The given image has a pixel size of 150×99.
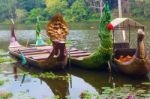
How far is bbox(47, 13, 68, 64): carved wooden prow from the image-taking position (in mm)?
15805

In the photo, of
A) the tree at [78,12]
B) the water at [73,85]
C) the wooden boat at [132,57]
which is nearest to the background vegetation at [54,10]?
the tree at [78,12]

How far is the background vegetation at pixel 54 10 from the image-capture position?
56031 millimetres

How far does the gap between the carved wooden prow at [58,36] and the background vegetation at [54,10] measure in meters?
38.1

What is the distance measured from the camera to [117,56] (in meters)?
16.3

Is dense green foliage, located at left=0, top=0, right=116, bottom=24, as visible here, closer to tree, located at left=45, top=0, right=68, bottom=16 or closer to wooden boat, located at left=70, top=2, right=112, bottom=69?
tree, located at left=45, top=0, right=68, bottom=16

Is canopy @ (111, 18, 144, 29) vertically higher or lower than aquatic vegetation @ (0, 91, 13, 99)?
higher

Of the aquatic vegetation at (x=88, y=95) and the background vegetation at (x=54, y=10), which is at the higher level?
the aquatic vegetation at (x=88, y=95)

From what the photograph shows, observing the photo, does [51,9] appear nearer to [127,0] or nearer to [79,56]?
[127,0]

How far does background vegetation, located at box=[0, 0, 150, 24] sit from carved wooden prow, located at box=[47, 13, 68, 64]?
38069 mm

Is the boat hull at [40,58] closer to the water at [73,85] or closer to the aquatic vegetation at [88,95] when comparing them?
the water at [73,85]

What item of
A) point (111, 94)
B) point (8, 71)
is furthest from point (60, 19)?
point (111, 94)

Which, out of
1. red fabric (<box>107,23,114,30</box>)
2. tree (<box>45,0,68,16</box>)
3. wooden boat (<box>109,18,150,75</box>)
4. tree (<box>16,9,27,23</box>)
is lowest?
tree (<box>16,9,27,23</box>)

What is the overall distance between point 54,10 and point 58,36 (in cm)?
4912

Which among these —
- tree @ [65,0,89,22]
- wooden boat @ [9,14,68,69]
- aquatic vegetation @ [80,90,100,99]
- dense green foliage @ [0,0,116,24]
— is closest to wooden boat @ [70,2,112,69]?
wooden boat @ [9,14,68,69]
